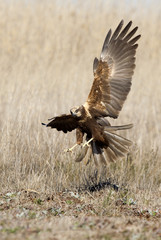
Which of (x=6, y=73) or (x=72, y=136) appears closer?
(x=72, y=136)

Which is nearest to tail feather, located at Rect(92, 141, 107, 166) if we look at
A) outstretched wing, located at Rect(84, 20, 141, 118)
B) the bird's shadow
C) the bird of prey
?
the bird of prey

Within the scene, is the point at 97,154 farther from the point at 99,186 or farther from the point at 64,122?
the point at 64,122

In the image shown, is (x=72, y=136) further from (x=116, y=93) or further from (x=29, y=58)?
(x=29, y=58)

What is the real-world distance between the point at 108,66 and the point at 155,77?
5321 mm

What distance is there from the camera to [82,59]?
1136 centimetres

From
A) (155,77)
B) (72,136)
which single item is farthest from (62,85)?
(72,136)

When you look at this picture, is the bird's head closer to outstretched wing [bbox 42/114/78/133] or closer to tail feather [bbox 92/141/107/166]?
outstretched wing [bbox 42/114/78/133]

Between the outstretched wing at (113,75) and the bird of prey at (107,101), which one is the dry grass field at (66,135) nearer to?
the bird of prey at (107,101)

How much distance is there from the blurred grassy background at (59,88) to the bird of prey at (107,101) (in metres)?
0.58

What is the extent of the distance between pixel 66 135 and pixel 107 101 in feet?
4.26

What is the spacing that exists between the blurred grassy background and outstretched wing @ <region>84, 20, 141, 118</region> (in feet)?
3.51

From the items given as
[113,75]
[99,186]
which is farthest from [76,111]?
[99,186]

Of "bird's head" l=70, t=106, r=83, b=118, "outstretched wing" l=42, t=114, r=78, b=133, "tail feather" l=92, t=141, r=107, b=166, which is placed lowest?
"tail feather" l=92, t=141, r=107, b=166

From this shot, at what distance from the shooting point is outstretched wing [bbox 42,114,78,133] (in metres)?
5.59
